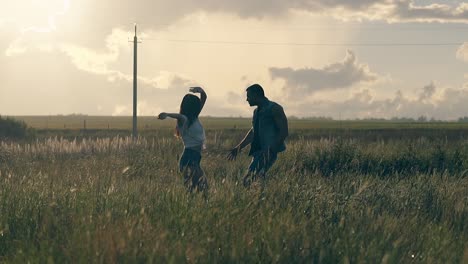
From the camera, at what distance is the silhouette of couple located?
920cm

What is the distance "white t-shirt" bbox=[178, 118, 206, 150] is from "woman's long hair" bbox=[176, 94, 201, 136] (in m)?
0.07

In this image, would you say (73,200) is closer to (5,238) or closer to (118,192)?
(118,192)

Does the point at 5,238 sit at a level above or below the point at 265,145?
below

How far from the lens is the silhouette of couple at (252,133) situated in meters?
9.20

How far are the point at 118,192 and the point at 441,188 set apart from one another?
5.26m

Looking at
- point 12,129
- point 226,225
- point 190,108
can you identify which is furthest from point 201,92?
point 12,129

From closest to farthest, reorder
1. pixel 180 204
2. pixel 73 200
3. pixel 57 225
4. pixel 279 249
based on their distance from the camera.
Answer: pixel 279 249, pixel 57 225, pixel 180 204, pixel 73 200

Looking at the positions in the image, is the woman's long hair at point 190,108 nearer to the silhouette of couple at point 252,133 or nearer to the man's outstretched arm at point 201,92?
the silhouette of couple at point 252,133

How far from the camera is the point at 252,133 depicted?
32.8 ft

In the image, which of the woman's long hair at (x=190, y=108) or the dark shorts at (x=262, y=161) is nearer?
the woman's long hair at (x=190, y=108)

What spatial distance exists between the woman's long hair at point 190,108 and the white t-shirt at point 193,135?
0.07 metres

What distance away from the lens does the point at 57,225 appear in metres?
5.83

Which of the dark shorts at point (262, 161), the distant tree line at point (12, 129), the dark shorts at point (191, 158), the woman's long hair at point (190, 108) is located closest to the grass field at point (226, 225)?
the dark shorts at point (262, 161)

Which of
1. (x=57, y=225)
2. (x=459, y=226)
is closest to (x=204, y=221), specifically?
(x=57, y=225)
